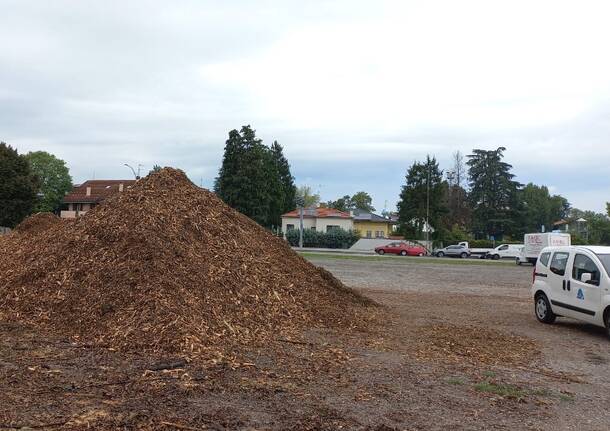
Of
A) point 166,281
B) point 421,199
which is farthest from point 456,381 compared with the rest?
point 421,199

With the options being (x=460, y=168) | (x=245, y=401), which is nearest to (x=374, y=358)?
(x=245, y=401)

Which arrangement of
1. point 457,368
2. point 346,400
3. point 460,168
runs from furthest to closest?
point 460,168, point 457,368, point 346,400

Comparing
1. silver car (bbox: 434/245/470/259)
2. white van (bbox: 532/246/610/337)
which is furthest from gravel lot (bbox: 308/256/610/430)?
silver car (bbox: 434/245/470/259)

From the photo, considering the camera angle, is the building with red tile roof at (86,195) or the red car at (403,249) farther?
the building with red tile roof at (86,195)

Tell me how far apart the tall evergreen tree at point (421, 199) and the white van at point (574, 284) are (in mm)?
53438

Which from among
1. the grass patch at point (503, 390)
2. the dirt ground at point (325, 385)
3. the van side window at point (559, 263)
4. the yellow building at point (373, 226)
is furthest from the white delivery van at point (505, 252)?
the grass patch at point (503, 390)

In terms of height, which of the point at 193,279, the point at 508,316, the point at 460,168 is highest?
the point at 460,168

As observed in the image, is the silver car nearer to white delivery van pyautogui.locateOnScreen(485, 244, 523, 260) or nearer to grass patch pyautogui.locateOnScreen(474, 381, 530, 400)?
white delivery van pyautogui.locateOnScreen(485, 244, 523, 260)

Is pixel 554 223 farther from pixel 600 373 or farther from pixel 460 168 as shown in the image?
pixel 600 373

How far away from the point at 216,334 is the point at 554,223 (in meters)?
111

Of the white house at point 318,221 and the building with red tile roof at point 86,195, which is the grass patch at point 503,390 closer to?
the white house at point 318,221

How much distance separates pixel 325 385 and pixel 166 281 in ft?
11.1

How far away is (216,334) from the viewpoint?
7.60 metres

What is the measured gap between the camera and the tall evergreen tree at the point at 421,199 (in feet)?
212
